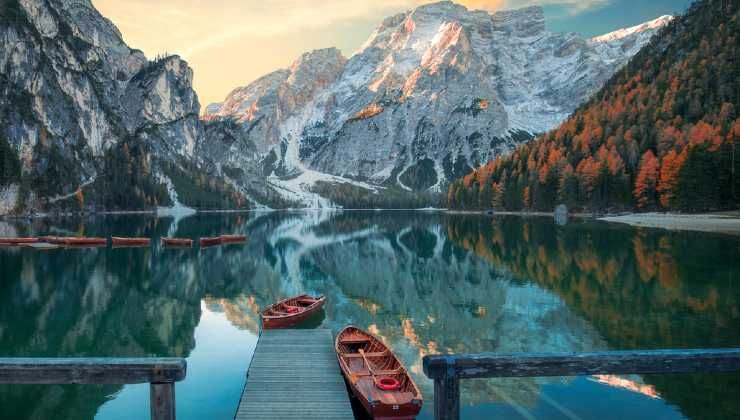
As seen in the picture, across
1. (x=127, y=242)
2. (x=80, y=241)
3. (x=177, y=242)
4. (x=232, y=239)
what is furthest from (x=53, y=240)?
(x=232, y=239)

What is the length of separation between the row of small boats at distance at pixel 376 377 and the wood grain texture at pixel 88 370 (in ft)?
28.2

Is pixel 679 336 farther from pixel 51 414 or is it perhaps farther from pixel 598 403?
pixel 51 414

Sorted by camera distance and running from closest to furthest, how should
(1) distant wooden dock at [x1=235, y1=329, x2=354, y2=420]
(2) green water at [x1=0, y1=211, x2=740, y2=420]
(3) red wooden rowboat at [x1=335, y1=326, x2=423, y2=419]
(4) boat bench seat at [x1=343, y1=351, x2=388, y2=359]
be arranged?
(1) distant wooden dock at [x1=235, y1=329, x2=354, y2=420], (3) red wooden rowboat at [x1=335, y1=326, x2=423, y2=419], (2) green water at [x1=0, y1=211, x2=740, y2=420], (4) boat bench seat at [x1=343, y1=351, x2=388, y2=359]

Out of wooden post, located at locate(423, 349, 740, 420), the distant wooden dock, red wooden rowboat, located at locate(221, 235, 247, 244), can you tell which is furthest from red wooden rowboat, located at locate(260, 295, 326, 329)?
red wooden rowboat, located at locate(221, 235, 247, 244)

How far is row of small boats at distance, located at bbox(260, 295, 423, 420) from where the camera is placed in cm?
1673

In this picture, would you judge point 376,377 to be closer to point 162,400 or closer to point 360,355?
point 360,355

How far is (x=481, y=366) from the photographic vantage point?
33.4 feet

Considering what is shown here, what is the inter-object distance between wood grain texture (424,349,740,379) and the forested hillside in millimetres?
111360

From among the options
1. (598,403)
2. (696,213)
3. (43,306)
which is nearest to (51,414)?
(598,403)

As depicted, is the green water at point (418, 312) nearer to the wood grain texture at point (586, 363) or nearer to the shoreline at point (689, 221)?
the wood grain texture at point (586, 363)

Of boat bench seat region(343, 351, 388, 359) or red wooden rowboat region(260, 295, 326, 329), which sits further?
red wooden rowboat region(260, 295, 326, 329)

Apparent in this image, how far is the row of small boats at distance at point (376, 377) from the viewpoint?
16.7 metres

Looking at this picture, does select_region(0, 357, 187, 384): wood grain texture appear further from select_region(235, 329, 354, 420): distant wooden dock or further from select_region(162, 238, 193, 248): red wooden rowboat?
select_region(162, 238, 193, 248): red wooden rowboat

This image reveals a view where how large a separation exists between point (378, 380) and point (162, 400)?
978 centimetres
